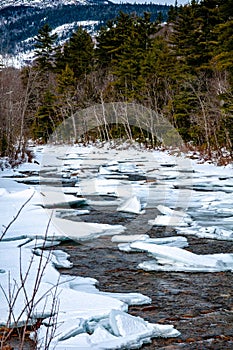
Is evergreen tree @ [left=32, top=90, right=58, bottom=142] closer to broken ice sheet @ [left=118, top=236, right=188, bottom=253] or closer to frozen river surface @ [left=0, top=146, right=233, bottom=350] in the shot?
frozen river surface @ [left=0, top=146, right=233, bottom=350]

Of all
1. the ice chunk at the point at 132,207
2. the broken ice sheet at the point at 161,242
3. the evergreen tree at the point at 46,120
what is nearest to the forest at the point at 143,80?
the evergreen tree at the point at 46,120

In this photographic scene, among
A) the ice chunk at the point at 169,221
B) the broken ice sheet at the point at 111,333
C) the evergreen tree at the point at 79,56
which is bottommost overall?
the ice chunk at the point at 169,221

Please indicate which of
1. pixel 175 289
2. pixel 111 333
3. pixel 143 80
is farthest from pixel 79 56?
pixel 111 333

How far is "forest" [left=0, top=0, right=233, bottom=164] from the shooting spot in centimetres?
2047

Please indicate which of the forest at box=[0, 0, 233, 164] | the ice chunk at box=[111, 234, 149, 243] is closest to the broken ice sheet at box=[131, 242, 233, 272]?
the ice chunk at box=[111, 234, 149, 243]

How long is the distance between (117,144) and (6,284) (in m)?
32.7

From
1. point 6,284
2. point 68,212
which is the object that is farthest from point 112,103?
point 6,284

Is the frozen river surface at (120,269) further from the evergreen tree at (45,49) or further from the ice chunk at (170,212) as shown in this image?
the evergreen tree at (45,49)

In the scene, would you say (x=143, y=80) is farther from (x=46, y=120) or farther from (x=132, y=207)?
(x=132, y=207)

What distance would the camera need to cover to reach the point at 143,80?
33.4 meters

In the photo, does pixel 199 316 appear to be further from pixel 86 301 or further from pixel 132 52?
pixel 132 52

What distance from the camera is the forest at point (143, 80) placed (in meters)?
20.5

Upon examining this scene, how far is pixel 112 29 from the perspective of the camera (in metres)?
43.9

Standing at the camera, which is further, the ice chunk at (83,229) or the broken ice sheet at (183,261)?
the ice chunk at (83,229)
